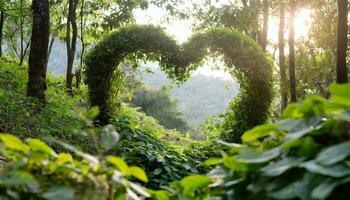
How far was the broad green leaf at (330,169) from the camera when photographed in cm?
120

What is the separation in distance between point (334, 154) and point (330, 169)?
0.19ft

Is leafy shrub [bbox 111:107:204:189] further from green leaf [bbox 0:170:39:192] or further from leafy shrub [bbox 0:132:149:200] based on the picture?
green leaf [bbox 0:170:39:192]

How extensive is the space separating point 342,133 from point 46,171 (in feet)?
3.07

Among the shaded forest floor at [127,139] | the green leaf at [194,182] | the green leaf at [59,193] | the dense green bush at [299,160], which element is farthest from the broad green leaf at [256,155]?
the shaded forest floor at [127,139]

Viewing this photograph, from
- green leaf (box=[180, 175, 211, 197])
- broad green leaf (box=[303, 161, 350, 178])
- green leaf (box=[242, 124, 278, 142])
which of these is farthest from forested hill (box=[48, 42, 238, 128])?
broad green leaf (box=[303, 161, 350, 178])

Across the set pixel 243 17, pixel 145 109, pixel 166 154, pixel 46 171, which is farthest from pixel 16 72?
pixel 145 109

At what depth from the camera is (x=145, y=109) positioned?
5384cm

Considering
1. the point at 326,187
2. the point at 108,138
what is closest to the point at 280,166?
the point at 326,187

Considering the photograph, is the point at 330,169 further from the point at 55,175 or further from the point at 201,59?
the point at 201,59

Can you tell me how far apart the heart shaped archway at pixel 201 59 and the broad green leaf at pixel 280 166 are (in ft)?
33.5

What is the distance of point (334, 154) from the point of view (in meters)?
1.26

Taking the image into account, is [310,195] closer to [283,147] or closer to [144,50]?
[283,147]

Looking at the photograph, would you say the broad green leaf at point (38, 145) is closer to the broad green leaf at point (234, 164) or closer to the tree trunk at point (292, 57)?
the broad green leaf at point (234, 164)

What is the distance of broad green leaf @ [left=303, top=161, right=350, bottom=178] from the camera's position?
47.1 inches
